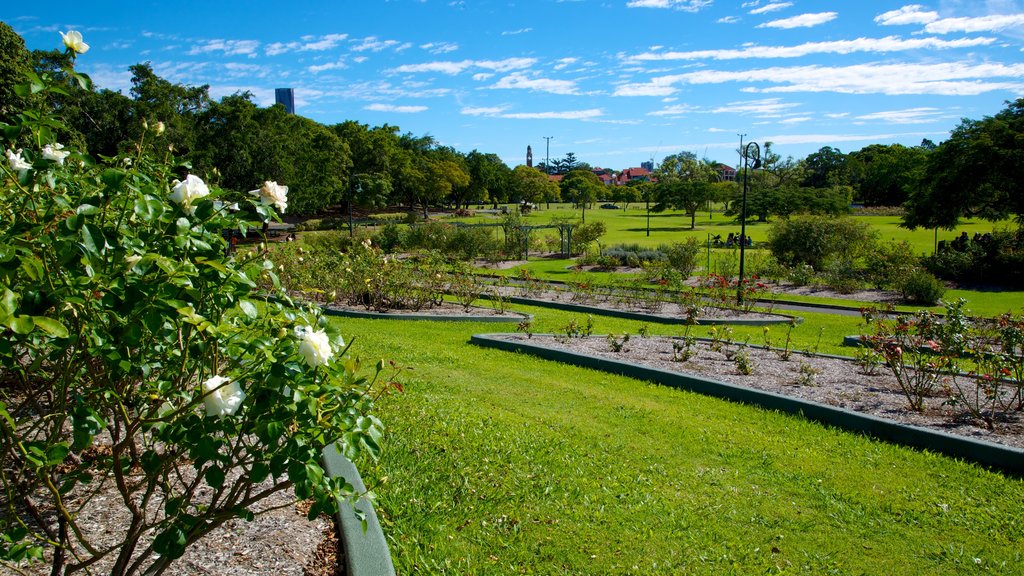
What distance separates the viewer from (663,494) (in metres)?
4.73

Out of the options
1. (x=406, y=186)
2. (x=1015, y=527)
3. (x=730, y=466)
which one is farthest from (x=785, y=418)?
(x=406, y=186)

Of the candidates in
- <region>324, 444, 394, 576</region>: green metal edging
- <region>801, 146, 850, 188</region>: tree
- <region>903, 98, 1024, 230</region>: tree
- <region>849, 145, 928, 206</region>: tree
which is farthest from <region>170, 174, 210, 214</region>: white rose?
<region>801, 146, 850, 188</region>: tree

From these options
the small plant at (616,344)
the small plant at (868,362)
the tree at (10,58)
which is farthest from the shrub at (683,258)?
the tree at (10,58)

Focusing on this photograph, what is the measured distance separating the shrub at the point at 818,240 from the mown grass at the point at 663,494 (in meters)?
18.7

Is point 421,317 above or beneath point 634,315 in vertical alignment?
above

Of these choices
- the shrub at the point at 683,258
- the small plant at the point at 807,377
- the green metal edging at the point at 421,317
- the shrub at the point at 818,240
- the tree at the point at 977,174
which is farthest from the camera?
the tree at the point at 977,174

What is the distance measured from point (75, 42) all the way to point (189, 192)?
0.69 meters

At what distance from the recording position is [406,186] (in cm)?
5966

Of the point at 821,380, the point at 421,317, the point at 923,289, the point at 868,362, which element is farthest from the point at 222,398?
the point at 923,289

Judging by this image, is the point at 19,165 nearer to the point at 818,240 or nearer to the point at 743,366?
the point at 743,366

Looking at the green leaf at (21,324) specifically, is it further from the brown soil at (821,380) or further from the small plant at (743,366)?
the small plant at (743,366)

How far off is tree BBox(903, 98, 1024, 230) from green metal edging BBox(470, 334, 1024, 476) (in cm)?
2271

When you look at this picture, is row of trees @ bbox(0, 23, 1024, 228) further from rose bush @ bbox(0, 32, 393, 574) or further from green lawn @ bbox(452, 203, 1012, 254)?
green lawn @ bbox(452, 203, 1012, 254)

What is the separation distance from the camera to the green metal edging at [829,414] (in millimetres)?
5547
